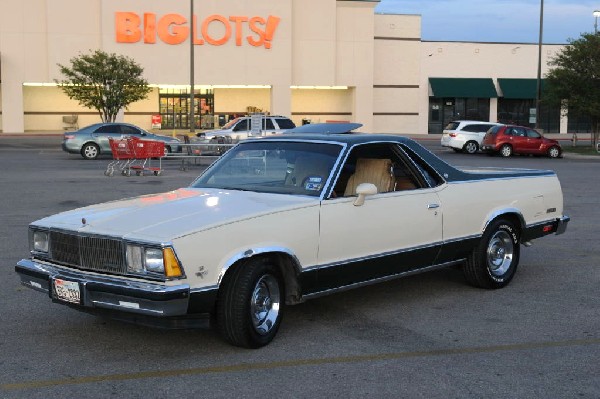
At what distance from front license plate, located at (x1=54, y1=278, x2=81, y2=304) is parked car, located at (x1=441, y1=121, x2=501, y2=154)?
1199 inches

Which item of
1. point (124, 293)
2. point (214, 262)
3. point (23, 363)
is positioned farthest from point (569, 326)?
point (23, 363)

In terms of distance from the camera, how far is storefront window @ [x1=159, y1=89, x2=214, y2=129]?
171 ft

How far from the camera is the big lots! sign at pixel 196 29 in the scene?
1868 inches

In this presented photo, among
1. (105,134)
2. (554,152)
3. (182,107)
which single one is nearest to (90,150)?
(105,134)

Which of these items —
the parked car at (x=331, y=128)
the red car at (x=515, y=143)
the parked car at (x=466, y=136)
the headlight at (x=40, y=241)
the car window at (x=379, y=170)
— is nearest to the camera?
the headlight at (x=40, y=241)

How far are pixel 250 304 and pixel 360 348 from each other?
939 mm

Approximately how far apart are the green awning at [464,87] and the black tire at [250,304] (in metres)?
50.2

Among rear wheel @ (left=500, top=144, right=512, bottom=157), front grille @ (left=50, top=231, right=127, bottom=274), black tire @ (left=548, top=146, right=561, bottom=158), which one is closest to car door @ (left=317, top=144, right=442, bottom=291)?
front grille @ (left=50, top=231, right=127, bottom=274)

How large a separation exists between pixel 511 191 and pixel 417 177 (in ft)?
4.50

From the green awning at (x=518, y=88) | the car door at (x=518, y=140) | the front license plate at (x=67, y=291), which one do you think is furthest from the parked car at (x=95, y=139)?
the green awning at (x=518, y=88)

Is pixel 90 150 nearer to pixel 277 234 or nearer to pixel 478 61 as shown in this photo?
pixel 277 234

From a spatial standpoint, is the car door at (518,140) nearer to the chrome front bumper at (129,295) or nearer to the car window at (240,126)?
the car window at (240,126)

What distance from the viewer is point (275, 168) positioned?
22.5 ft

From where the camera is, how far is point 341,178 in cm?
662
